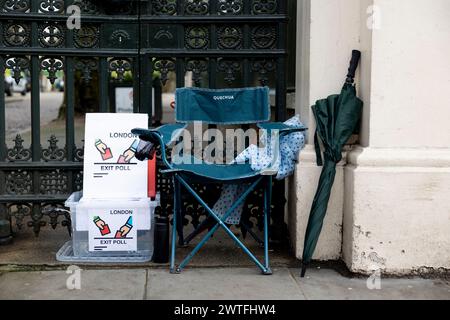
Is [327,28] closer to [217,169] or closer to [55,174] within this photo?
[217,169]

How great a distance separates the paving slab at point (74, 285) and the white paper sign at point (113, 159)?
677 mm

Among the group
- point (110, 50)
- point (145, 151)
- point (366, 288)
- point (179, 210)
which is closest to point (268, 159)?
point (179, 210)

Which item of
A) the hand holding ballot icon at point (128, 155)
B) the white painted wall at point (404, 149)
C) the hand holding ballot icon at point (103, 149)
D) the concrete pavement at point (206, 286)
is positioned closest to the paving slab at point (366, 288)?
the concrete pavement at point (206, 286)

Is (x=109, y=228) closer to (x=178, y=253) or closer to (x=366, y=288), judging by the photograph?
(x=178, y=253)

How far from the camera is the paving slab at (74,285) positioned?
158 inches

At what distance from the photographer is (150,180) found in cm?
486

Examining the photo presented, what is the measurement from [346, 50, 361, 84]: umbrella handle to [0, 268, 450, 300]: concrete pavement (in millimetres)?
1458

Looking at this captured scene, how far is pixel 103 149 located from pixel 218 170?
3.20ft

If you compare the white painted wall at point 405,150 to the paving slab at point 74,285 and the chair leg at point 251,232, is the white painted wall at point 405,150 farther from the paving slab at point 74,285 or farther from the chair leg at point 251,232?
the paving slab at point 74,285

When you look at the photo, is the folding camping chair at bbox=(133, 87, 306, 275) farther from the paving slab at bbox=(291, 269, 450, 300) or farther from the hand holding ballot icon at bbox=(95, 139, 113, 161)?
the hand holding ballot icon at bbox=(95, 139, 113, 161)

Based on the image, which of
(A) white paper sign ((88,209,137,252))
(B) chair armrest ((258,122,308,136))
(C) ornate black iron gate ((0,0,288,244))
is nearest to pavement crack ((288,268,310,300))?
(C) ornate black iron gate ((0,0,288,244))

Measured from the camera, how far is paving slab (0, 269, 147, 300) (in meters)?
4.01
